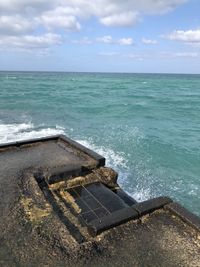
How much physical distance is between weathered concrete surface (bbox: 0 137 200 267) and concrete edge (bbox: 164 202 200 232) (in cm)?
5

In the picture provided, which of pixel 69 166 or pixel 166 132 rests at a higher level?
pixel 69 166

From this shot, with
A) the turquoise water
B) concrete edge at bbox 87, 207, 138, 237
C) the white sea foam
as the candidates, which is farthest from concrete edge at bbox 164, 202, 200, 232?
the white sea foam

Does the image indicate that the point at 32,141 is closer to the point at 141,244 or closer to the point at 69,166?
the point at 69,166

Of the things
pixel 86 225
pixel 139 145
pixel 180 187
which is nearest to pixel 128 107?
pixel 139 145

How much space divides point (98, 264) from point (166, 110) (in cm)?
2284

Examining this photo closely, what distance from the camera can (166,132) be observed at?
16359mm

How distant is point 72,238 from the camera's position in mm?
3885

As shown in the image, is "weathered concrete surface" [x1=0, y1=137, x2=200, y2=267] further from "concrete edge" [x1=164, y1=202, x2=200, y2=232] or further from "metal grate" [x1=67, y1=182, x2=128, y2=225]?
"metal grate" [x1=67, y1=182, x2=128, y2=225]

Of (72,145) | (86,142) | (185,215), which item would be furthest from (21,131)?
(185,215)

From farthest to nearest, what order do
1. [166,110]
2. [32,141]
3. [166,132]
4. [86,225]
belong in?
[166,110]
[166,132]
[32,141]
[86,225]

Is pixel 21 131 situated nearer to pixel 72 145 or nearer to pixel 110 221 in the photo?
pixel 72 145

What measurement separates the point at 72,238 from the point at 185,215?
1985 mm

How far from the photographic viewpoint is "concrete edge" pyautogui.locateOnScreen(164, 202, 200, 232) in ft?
13.9

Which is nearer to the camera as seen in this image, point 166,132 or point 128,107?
point 166,132
